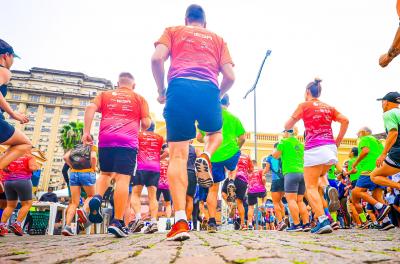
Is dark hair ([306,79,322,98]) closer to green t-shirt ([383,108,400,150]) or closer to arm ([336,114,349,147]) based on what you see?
arm ([336,114,349,147])

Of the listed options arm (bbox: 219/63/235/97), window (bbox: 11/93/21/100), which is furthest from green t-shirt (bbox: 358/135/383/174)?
window (bbox: 11/93/21/100)

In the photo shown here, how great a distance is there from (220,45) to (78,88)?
80.3 metres

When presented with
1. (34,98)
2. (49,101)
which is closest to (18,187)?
(49,101)

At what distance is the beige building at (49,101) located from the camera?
6744cm

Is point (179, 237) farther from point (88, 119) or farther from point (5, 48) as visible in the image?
point (5, 48)

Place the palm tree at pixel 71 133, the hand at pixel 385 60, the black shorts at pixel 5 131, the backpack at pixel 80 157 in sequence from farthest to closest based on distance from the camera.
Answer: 1. the palm tree at pixel 71 133
2. the backpack at pixel 80 157
3. the black shorts at pixel 5 131
4. the hand at pixel 385 60

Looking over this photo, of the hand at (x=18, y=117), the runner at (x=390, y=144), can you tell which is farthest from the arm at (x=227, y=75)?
the hand at (x=18, y=117)

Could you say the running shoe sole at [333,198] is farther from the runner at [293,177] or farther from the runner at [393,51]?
the runner at [393,51]

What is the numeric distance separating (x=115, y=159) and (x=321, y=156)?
3.01 meters

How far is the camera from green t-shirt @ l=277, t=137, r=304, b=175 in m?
5.94

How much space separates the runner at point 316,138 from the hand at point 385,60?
79.7 inches

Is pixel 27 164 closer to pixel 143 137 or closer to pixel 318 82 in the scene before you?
pixel 143 137

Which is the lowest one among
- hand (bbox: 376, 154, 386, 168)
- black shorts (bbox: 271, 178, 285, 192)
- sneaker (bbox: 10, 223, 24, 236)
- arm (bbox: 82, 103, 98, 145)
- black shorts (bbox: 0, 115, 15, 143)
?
sneaker (bbox: 10, 223, 24, 236)

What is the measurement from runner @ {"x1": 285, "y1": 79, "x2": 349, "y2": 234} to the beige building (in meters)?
69.6
